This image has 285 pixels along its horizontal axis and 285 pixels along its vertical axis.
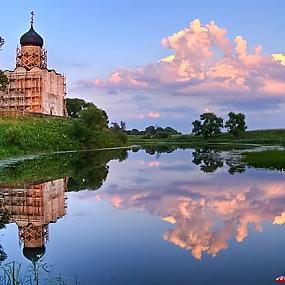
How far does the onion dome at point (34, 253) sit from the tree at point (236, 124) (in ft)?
348

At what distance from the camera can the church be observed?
2864 inches

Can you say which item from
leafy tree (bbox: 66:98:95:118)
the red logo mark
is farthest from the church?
the red logo mark

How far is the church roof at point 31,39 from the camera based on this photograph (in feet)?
244

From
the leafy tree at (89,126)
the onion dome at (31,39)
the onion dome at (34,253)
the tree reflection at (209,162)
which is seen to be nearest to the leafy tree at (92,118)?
the leafy tree at (89,126)

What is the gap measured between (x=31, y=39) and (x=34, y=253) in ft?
224

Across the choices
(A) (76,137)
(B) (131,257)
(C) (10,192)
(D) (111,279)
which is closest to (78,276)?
(D) (111,279)

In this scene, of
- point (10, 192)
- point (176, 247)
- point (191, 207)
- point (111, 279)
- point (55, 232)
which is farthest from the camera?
point (10, 192)

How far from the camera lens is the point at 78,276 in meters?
8.91

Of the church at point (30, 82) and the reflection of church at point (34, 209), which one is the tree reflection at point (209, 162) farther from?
the church at point (30, 82)

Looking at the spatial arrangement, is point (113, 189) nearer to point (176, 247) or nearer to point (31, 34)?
point (176, 247)

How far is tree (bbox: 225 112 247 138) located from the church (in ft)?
175

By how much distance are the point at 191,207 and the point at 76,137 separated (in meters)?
49.1

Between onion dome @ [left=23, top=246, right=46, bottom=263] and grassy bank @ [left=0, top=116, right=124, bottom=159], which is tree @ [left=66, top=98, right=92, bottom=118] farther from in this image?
onion dome @ [left=23, top=246, right=46, bottom=263]

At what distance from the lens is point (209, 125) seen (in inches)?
4675
